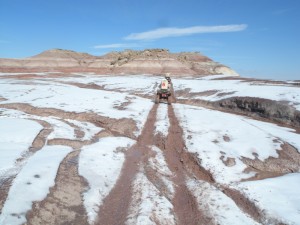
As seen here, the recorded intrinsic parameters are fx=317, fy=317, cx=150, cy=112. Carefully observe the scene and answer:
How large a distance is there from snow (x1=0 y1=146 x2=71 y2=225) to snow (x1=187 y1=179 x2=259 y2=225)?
475cm

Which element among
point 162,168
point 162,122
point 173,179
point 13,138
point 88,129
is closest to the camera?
point 173,179

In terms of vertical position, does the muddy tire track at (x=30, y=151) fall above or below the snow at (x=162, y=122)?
above

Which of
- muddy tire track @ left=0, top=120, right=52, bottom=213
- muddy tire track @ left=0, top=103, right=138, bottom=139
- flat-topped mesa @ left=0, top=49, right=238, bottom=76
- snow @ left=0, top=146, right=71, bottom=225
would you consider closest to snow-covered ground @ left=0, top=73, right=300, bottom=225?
snow @ left=0, top=146, right=71, bottom=225

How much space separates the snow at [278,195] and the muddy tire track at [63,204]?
17.7 feet

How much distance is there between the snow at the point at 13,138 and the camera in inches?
442

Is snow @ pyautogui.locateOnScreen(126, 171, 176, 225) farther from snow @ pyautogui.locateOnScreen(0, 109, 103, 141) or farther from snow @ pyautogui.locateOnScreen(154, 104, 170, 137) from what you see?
snow @ pyautogui.locateOnScreen(154, 104, 170, 137)

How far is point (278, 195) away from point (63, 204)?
688cm

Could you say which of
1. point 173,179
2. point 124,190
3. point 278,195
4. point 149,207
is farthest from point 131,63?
point 149,207

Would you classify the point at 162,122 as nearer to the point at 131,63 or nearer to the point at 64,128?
the point at 64,128

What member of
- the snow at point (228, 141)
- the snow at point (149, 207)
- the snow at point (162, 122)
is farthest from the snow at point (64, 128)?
the snow at point (149, 207)

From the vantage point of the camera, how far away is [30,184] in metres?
9.61

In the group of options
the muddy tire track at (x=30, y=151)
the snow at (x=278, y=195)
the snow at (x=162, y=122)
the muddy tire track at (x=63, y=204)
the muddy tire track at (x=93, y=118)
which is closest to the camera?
the muddy tire track at (x=63, y=204)

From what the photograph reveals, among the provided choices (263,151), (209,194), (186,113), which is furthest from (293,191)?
(186,113)

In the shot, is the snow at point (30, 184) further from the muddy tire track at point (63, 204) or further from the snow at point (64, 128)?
the snow at point (64, 128)
